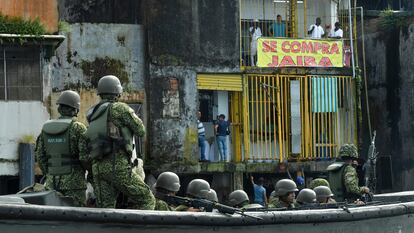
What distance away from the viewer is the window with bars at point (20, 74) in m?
19.6

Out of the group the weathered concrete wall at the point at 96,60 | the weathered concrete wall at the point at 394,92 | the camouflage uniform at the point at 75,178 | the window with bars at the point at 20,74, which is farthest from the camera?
the weathered concrete wall at the point at 394,92

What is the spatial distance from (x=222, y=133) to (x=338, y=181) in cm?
1010

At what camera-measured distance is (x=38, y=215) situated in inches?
302

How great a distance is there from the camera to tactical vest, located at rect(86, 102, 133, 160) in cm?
852

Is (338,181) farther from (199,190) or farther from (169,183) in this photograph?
(169,183)

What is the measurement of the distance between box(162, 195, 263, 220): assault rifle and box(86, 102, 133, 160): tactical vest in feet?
3.12

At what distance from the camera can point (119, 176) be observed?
8.52 meters

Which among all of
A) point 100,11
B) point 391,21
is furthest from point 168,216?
point 391,21

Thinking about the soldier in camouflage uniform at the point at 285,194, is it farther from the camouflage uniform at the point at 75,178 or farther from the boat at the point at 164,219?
the camouflage uniform at the point at 75,178

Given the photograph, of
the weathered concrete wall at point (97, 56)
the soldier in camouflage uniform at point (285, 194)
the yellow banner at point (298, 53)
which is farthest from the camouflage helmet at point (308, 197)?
the yellow banner at point (298, 53)

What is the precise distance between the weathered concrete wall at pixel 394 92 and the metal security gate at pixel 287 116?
1989 mm

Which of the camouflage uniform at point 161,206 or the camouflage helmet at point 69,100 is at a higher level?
the camouflage helmet at point 69,100

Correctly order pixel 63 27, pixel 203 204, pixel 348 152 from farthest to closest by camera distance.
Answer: pixel 63 27, pixel 348 152, pixel 203 204

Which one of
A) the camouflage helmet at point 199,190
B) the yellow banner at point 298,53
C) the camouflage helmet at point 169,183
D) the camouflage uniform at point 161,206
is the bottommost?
the camouflage uniform at point 161,206
